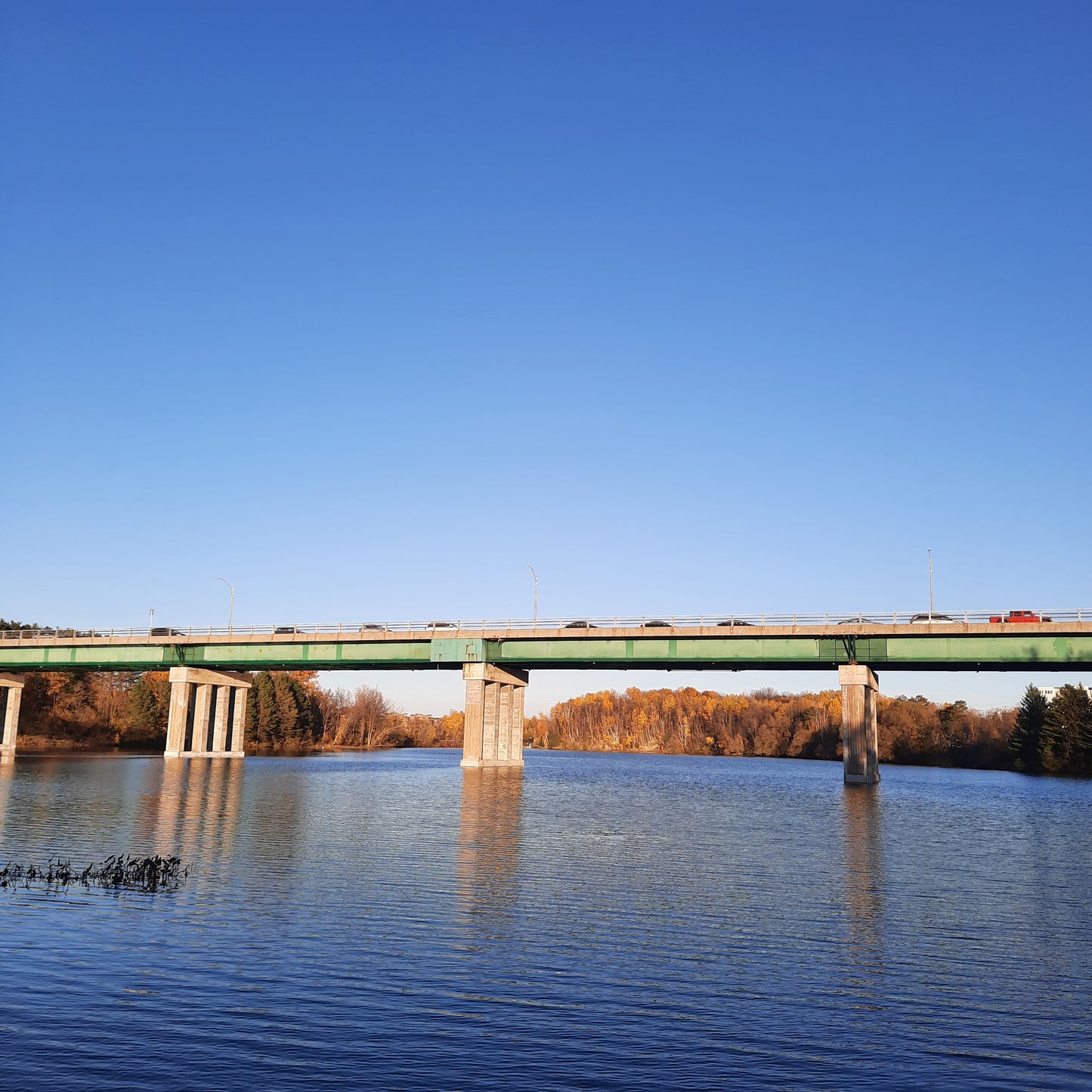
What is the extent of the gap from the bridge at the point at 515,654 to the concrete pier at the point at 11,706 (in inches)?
6.8

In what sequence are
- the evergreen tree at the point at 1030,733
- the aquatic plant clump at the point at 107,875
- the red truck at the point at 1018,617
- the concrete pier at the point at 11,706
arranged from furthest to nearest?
the evergreen tree at the point at 1030,733 < the concrete pier at the point at 11,706 < the red truck at the point at 1018,617 < the aquatic plant clump at the point at 107,875

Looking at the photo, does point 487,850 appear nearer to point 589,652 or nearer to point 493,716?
point 589,652

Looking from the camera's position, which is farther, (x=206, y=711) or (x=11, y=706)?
(x=11, y=706)

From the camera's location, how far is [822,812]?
207 ft

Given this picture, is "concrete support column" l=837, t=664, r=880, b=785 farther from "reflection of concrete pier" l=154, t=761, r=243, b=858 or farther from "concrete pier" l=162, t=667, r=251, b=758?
"concrete pier" l=162, t=667, r=251, b=758

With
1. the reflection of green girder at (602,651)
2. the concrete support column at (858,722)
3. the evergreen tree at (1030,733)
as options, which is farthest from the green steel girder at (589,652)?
the evergreen tree at (1030,733)

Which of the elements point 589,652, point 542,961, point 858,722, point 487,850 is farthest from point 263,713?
point 542,961

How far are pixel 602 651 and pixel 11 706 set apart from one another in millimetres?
78886

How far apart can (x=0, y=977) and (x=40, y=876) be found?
11.8 m

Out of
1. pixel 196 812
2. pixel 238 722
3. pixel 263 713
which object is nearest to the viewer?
pixel 196 812

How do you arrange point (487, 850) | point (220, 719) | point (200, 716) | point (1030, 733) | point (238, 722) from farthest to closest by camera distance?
point (1030, 733)
point (238, 722)
point (220, 719)
point (200, 716)
point (487, 850)

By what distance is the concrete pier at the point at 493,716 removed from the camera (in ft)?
351

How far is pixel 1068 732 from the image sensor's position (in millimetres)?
145625

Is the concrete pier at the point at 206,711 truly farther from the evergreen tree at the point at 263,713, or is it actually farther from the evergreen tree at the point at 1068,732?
the evergreen tree at the point at 1068,732
